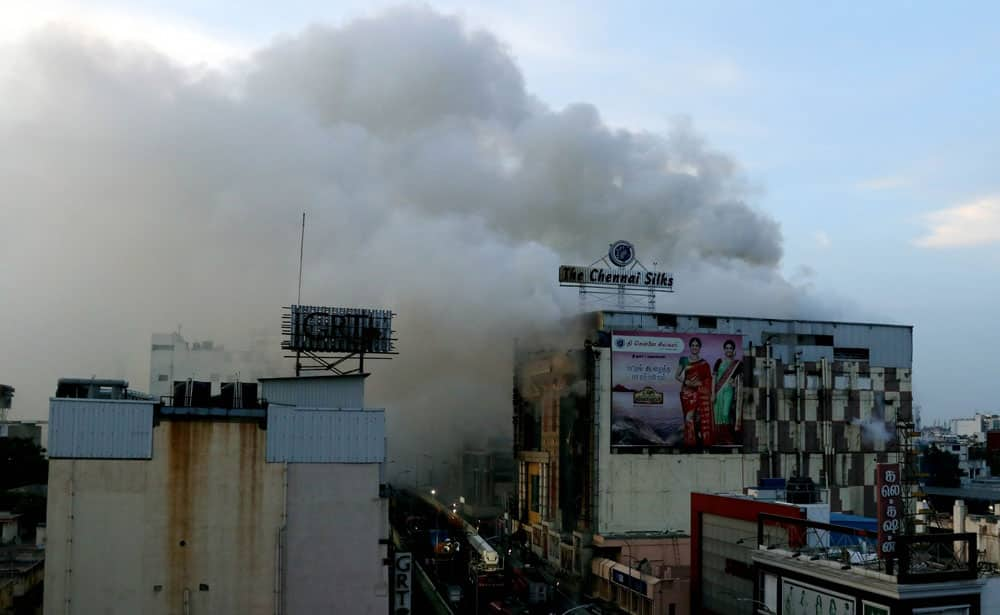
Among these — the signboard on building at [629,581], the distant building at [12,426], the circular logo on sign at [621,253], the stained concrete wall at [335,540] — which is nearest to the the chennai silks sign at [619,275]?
the circular logo on sign at [621,253]

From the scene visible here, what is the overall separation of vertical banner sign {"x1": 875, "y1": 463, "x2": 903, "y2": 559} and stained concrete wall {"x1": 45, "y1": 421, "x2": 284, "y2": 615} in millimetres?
26773

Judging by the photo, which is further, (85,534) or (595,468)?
(595,468)

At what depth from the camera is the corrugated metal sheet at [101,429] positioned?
134 feet

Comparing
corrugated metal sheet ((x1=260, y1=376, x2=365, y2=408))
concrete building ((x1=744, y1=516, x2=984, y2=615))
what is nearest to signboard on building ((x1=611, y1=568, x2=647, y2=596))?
concrete building ((x1=744, y1=516, x2=984, y2=615))

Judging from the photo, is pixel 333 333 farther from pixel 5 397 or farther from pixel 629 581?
pixel 5 397

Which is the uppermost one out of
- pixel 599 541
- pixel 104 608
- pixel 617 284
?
pixel 617 284

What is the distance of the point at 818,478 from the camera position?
307ft

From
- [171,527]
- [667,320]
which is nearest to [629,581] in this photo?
[667,320]

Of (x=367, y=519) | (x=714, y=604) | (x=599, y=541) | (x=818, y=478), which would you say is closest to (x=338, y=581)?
(x=367, y=519)

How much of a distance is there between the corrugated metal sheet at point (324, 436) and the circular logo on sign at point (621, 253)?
2068 inches

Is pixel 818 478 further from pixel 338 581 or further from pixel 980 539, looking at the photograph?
pixel 338 581

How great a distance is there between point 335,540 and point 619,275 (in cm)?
5596

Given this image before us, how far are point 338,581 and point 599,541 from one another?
150 ft

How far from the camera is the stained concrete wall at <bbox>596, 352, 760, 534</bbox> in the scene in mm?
86125
